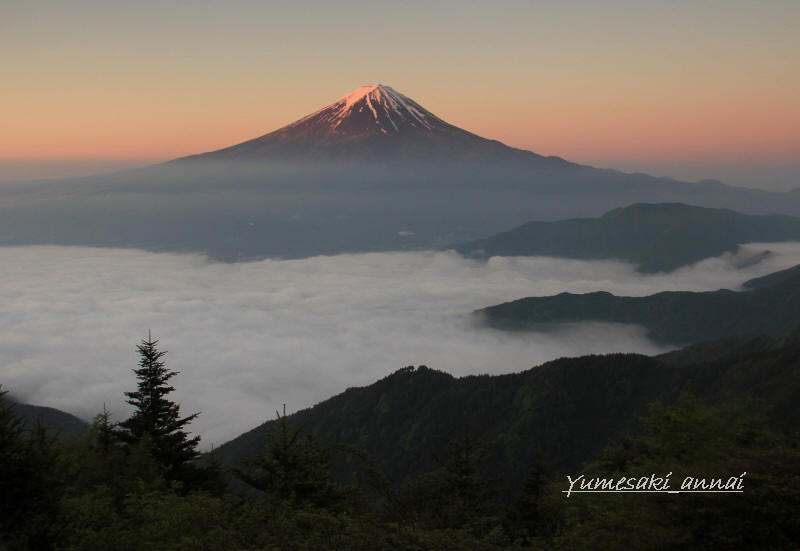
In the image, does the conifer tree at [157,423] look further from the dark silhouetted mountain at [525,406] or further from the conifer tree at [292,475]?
the dark silhouetted mountain at [525,406]

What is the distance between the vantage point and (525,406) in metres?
94.1

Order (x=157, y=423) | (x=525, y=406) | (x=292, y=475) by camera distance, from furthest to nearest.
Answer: (x=525, y=406) → (x=157, y=423) → (x=292, y=475)

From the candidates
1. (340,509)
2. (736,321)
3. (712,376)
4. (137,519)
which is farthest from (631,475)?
(736,321)

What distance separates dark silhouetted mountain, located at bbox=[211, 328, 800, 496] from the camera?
78.8 meters

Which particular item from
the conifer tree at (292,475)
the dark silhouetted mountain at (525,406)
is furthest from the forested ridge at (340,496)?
the dark silhouetted mountain at (525,406)

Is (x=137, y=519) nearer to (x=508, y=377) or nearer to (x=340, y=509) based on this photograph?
(x=340, y=509)

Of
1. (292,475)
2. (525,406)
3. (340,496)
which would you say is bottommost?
(525,406)

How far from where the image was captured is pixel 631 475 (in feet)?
60.7

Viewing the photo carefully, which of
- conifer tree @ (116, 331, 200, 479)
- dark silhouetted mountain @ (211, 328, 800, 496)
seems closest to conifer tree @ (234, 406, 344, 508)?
conifer tree @ (116, 331, 200, 479)

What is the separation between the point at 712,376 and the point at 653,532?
264 feet

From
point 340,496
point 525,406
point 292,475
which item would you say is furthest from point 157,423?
point 525,406

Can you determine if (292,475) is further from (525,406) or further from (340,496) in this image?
(525,406)

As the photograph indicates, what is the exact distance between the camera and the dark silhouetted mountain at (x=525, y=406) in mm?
78812

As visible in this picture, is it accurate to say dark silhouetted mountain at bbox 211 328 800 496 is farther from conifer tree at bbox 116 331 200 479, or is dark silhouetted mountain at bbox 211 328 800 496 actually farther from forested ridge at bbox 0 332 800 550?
conifer tree at bbox 116 331 200 479
